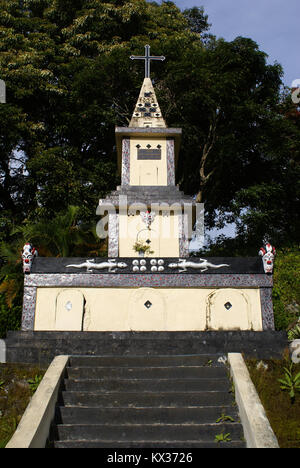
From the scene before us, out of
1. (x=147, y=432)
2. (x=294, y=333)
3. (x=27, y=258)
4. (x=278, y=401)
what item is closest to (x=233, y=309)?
(x=294, y=333)

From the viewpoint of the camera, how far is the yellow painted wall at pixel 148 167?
12.1 m

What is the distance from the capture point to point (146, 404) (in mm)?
6117

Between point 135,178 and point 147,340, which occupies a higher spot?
point 135,178

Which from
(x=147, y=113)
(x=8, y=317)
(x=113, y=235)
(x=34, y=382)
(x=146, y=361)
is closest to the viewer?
(x=34, y=382)

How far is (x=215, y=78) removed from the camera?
18.8m

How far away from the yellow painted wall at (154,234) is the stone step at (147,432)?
229 inches

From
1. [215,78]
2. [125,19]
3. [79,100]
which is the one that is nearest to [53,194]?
[79,100]

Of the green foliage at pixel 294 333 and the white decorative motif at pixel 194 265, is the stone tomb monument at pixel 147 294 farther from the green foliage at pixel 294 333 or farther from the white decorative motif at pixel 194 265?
the green foliage at pixel 294 333

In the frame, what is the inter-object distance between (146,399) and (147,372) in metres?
0.67

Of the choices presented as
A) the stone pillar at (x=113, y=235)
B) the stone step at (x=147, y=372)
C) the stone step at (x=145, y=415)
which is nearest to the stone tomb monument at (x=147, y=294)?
the stone pillar at (x=113, y=235)

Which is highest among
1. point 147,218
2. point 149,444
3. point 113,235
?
point 147,218

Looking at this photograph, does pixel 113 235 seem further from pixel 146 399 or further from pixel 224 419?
pixel 224 419

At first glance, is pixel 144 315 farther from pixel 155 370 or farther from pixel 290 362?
pixel 290 362

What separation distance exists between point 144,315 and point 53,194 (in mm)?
10648
